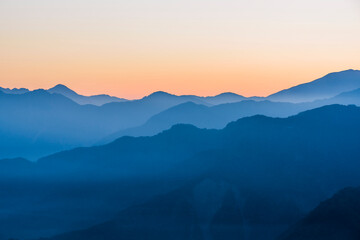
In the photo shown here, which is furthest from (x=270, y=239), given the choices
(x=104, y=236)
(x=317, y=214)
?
(x=104, y=236)

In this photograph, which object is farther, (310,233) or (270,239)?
(270,239)

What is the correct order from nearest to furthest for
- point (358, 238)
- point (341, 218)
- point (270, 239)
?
point (358, 238) → point (341, 218) → point (270, 239)

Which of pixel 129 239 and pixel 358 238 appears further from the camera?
pixel 129 239

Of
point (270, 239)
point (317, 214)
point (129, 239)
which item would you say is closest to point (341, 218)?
point (317, 214)

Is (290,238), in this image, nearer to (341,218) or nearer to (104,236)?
(341,218)

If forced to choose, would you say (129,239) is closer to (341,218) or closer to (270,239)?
(270,239)

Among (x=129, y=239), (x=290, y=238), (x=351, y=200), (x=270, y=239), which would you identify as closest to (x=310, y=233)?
(x=290, y=238)

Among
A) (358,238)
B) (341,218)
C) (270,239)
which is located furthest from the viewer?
(270,239)
